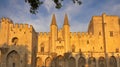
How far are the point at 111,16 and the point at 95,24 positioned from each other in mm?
3761

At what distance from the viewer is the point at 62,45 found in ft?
161

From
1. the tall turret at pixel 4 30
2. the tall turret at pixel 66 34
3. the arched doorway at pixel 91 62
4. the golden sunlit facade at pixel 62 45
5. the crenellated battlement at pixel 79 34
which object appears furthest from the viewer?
the crenellated battlement at pixel 79 34

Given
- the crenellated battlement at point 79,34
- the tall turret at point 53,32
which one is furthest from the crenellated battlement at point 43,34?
the crenellated battlement at point 79,34

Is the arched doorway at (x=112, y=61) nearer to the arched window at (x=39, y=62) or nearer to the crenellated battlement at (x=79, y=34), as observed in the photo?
the crenellated battlement at (x=79, y=34)

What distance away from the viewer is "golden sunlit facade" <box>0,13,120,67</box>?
4222cm

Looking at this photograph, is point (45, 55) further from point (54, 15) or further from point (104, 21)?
point (104, 21)

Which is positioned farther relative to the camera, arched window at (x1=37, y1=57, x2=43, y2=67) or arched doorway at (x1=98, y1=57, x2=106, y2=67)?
arched doorway at (x1=98, y1=57, x2=106, y2=67)

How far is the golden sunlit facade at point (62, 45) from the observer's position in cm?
4222

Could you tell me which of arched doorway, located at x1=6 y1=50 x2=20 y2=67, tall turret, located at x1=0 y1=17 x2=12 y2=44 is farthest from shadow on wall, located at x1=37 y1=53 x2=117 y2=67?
tall turret, located at x1=0 y1=17 x2=12 y2=44

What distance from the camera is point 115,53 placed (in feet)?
155

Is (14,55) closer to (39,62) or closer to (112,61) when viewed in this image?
(39,62)

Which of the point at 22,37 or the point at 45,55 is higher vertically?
the point at 22,37

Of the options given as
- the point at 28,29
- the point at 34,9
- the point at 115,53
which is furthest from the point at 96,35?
the point at 34,9

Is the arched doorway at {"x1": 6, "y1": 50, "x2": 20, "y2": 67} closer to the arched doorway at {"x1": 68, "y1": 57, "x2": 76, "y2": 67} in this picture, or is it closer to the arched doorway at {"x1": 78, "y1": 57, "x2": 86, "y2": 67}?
the arched doorway at {"x1": 68, "y1": 57, "x2": 76, "y2": 67}
